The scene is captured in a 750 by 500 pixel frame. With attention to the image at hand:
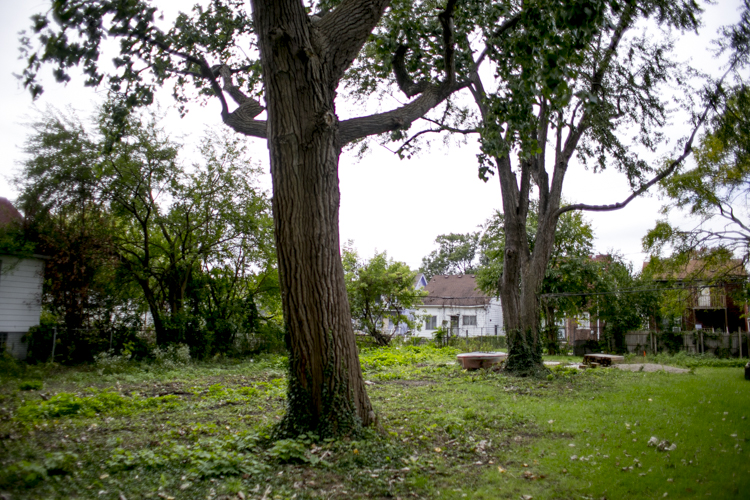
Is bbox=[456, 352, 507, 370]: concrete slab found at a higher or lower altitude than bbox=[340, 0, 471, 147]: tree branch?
lower

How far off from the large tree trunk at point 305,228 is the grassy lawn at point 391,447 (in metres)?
0.48

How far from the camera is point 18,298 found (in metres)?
13.8

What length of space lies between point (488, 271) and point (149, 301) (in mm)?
16565

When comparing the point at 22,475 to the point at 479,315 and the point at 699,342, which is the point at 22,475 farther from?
the point at 479,315

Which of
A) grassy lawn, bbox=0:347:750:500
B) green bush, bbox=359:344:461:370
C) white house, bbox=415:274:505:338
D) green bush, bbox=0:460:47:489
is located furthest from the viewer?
white house, bbox=415:274:505:338

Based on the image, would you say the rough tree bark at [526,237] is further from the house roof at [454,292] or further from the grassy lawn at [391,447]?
the house roof at [454,292]

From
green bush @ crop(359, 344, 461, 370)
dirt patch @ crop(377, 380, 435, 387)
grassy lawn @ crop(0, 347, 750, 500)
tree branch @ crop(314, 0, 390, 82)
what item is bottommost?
green bush @ crop(359, 344, 461, 370)

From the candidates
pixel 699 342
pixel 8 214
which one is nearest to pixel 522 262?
pixel 699 342

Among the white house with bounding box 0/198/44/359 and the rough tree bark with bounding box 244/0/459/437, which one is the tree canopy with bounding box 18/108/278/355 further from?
the rough tree bark with bounding box 244/0/459/437

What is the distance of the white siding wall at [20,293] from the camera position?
13.5 m

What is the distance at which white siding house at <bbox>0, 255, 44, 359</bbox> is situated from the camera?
1347 centimetres

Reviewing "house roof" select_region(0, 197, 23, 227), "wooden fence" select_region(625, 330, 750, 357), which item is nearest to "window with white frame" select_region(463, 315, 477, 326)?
"wooden fence" select_region(625, 330, 750, 357)

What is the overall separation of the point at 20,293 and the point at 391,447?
14.0 m

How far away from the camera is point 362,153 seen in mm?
13141
